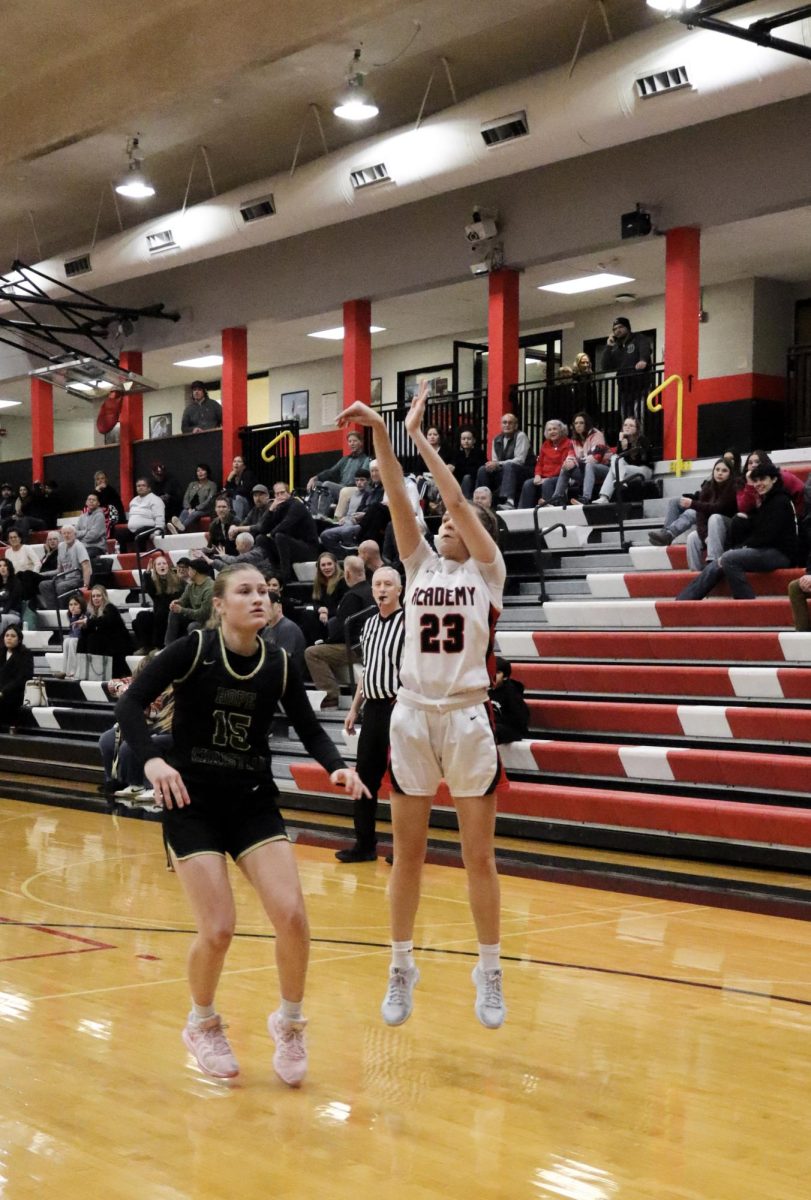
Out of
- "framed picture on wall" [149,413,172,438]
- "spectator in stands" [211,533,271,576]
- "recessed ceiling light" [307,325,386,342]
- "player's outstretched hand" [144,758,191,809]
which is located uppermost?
"recessed ceiling light" [307,325,386,342]

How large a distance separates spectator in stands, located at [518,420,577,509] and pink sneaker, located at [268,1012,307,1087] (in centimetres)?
978

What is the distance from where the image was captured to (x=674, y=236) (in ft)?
46.6

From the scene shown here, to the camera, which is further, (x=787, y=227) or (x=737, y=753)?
(x=787, y=227)

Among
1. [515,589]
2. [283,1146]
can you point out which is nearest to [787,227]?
[515,589]

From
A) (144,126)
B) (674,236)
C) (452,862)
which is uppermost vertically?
(144,126)

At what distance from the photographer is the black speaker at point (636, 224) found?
14109 millimetres

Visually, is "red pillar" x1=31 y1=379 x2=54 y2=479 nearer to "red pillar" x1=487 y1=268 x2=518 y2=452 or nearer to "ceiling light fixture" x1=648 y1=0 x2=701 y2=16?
"red pillar" x1=487 y1=268 x2=518 y2=452

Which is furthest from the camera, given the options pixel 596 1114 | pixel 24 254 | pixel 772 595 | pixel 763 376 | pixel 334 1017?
pixel 24 254

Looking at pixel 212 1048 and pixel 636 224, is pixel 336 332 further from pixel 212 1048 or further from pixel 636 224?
pixel 212 1048

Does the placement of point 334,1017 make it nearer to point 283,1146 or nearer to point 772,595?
point 283,1146

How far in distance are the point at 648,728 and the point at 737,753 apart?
916 mm

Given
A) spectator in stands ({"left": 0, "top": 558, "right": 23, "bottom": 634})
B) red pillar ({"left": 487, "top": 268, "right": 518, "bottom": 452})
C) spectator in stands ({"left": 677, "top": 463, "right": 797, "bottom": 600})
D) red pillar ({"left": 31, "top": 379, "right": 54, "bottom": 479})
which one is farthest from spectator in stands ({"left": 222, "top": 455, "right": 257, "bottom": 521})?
spectator in stands ({"left": 677, "top": 463, "right": 797, "bottom": 600})

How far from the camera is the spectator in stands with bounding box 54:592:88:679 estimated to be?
1483cm

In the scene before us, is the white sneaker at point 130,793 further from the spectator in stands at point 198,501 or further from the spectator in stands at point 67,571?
the spectator in stands at point 198,501
